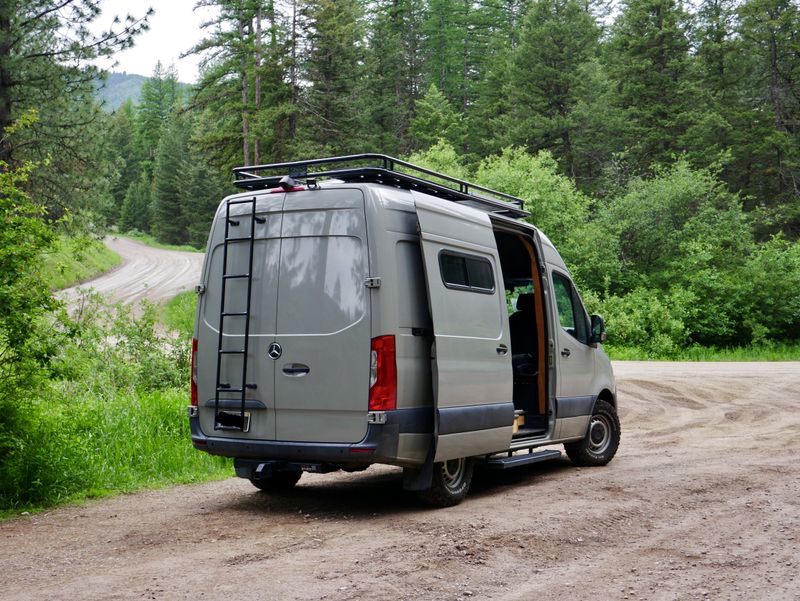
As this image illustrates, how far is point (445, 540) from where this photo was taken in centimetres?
618

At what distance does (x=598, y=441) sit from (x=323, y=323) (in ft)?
15.0

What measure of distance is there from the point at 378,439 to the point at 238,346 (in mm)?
1489

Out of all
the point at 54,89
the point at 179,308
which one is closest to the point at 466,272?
the point at 54,89

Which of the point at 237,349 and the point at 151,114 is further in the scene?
the point at 151,114

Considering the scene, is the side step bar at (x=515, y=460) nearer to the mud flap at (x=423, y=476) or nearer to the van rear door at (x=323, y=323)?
the mud flap at (x=423, y=476)

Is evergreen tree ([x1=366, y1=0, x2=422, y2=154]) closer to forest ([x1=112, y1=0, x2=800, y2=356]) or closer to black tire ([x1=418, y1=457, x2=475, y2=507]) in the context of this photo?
forest ([x1=112, y1=0, x2=800, y2=356])

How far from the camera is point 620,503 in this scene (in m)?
7.57

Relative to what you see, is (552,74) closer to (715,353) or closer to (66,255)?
(715,353)

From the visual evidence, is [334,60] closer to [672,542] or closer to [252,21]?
[252,21]

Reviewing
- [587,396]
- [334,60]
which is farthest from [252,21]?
[587,396]

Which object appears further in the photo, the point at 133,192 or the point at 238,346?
the point at 133,192

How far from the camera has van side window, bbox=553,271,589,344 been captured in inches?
376

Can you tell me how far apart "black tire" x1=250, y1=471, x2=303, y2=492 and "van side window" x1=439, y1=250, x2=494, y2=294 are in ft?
8.08

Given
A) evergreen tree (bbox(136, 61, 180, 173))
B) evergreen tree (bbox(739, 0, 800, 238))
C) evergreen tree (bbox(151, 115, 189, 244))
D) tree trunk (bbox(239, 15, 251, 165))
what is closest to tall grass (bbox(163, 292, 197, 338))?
tree trunk (bbox(239, 15, 251, 165))
